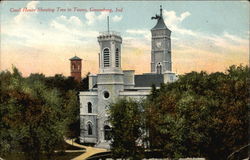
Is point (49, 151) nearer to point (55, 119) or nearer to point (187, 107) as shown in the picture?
point (55, 119)

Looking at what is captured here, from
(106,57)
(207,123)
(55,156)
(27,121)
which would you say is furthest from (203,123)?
(106,57)

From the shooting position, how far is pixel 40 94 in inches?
1241

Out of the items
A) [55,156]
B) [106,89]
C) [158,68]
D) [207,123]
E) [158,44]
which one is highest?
[158,44]

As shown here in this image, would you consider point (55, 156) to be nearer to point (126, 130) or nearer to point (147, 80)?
point (126, 130)

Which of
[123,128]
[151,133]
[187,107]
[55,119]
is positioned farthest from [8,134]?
[187,107]

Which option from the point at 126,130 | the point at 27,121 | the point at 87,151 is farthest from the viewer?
the point at 87,151

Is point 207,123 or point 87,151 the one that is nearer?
point 207,123

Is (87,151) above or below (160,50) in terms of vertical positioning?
below

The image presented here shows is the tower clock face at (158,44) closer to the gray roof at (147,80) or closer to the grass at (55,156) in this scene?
the gray roof at (147,80)

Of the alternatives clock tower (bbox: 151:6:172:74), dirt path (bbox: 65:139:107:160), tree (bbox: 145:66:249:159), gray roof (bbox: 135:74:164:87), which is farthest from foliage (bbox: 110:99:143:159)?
clock tower (bbox: 151:6:172:74)

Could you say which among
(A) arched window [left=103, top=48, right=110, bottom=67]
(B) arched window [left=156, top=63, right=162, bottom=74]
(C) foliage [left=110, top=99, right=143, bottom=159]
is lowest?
(C) foliage [left=110, top=99, right=143, bottom=159]

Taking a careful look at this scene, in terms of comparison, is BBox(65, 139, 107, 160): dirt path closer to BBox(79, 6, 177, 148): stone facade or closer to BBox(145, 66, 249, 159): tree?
BBox(79, 6, 177, 148): stone facade

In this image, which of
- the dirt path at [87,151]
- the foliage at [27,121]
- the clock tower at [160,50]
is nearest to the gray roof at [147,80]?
the clock tower at [160,50]

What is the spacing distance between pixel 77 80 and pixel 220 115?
3285 cm
